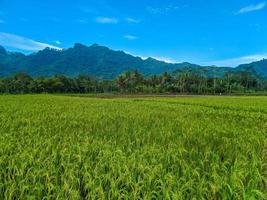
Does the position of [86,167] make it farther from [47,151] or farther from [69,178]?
[47,151]

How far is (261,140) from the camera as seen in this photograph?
31.6 ft

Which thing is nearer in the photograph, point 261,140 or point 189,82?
point 261,140

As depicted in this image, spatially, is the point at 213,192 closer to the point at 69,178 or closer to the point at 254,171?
the point at 254,171

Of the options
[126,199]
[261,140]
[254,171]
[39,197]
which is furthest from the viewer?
[261,140]

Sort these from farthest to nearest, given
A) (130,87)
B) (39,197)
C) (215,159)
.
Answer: (130,87), (215,159), (39,197)

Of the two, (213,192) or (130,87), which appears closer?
(213,192)

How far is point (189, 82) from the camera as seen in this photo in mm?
133375

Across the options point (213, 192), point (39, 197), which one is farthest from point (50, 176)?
point (213, 192)

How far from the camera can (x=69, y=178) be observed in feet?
16.3

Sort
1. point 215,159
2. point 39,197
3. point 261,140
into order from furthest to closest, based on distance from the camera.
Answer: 1. point 261,140
2. point 215,159
3. point 39,197

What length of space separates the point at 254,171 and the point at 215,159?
1259 millimetres

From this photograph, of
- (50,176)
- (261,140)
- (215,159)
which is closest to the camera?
(50,176)

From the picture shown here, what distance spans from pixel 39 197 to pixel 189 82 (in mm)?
132120

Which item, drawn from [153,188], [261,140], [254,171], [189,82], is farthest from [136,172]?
[189,82]
